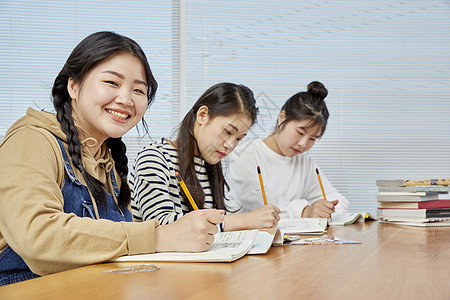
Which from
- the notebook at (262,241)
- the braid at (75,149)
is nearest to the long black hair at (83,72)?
the braid at (75,149)

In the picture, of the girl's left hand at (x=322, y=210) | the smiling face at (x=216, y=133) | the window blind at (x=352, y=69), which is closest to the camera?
the smiling face at (x=216, y=133)

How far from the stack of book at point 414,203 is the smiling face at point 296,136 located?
0.46 meters

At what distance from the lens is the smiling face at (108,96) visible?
1124mm

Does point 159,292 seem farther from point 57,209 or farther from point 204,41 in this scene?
point 204,41

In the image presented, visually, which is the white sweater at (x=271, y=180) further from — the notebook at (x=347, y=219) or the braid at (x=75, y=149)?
the braid at (x=75, y=149)

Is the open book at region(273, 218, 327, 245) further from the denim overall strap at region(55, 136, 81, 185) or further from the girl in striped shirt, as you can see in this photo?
the denim overall strap at region(55, 136, 81, 185)

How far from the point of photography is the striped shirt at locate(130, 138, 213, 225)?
4.54ft

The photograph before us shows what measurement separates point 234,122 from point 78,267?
1.00 m

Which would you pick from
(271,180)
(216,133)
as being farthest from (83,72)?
(271,180)

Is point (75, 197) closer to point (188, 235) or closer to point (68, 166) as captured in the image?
point (68, 166)

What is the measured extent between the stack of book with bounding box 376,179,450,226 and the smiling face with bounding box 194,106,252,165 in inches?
27.2

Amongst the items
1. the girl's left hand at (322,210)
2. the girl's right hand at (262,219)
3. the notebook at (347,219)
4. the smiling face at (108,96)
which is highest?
the smiling face at (108,96)

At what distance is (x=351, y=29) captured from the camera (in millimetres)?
3180

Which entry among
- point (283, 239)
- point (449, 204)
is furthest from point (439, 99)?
point (283, 239)
